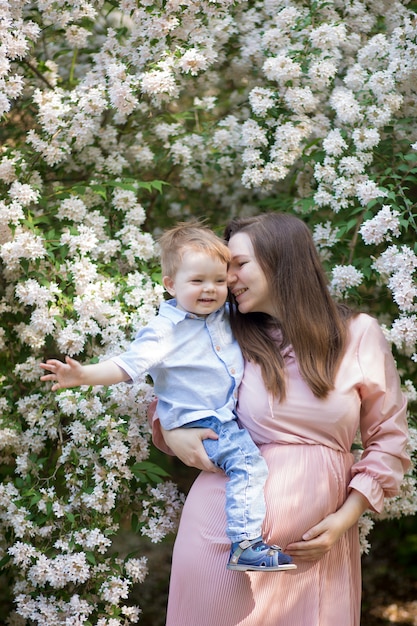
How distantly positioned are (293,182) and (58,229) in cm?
120

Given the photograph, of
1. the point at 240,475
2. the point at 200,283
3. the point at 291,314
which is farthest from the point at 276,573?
the point at 200,283

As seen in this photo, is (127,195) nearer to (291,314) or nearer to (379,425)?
(291,314)

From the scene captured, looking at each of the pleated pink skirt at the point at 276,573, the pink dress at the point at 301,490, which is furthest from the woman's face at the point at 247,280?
the pleated pink skirt at the point at 276,573

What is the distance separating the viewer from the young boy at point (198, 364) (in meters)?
2.47

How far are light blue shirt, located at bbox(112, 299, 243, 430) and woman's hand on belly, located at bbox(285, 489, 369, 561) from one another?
45 cm

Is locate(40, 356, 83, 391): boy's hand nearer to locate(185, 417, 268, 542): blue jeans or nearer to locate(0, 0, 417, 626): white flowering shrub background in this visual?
locate(185, 417, 268, 542): blue jeans

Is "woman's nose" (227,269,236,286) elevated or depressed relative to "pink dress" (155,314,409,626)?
elevated

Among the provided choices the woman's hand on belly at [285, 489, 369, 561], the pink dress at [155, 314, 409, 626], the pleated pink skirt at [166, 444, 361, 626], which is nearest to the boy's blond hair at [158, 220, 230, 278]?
the pink dress at [155, 314, 409, 626]

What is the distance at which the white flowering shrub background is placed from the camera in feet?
10.2

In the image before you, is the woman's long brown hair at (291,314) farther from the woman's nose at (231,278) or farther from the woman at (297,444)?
the woman's nose at (231,278)

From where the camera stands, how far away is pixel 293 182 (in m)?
3.94

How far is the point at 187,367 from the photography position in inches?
103

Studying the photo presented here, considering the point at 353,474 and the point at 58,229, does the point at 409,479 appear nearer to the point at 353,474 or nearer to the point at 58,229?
the point at 353,474

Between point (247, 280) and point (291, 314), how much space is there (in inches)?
7.6
